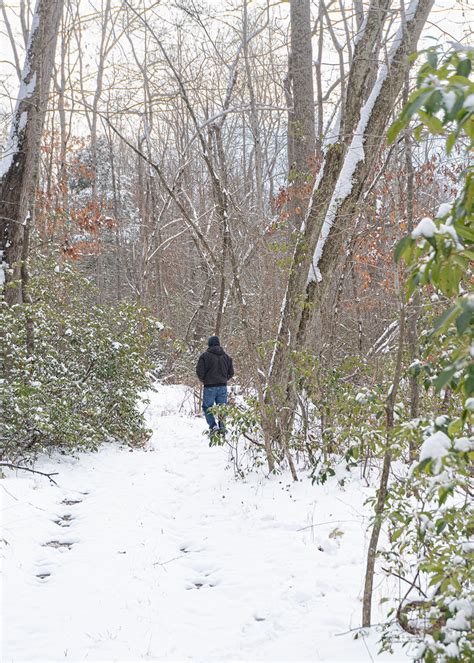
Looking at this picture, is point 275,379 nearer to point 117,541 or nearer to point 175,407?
point 117,541

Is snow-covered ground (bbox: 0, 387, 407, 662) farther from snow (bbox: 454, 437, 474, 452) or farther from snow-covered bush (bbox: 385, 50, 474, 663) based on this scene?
snow (bbox: 454, 437, 474, 452)

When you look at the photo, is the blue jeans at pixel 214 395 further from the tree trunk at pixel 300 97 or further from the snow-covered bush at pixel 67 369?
the tree trunk at pixel 300 97

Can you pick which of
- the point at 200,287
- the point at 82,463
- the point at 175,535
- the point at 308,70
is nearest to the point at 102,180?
the point at 200,287

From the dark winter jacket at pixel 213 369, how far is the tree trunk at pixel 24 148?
3.16m

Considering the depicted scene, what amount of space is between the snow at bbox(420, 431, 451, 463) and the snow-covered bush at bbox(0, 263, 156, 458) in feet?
19.1

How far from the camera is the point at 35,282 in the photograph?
8547 mm

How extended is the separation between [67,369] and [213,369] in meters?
2.48

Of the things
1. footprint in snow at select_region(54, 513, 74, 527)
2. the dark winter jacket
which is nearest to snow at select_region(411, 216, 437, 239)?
footprint in snow at select_region(54, 513, 74, 527)

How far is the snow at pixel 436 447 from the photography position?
6.11 feet

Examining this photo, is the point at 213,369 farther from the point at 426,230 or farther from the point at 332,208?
the point at 426,230

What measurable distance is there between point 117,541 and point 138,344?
15.0ft

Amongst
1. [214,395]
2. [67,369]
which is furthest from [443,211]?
[214,395]

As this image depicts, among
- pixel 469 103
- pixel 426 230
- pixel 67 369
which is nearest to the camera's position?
pixel 469 103

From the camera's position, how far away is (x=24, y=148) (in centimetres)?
844
